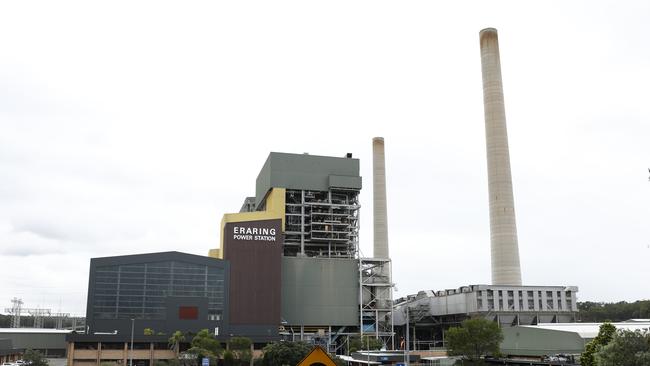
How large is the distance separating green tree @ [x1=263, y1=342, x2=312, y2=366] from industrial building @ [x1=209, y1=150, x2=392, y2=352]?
85.2 ft

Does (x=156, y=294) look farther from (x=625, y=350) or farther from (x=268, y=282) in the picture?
(x=625, y=350)

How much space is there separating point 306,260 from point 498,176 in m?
41.9

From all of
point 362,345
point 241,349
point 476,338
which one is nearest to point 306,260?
point 362,345

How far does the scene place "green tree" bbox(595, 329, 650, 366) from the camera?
51.2 m

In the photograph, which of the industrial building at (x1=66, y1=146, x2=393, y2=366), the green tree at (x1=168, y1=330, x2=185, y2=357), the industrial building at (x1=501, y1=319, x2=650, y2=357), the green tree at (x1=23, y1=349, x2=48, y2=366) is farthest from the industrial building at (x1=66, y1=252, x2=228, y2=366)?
the industrial building at (x1=501, y1=319, x2=650, y2=357)

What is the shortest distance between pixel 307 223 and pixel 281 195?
906 centimetres

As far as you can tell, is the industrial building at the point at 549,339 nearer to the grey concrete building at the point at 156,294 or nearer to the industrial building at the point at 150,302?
the industrial building at the point at 150,302

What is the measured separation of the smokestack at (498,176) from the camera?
389ft

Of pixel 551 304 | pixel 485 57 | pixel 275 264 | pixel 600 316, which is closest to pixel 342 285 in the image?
pixel 275 264

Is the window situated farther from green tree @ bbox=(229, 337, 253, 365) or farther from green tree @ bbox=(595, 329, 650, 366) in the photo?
green tree @ bbox=(595, 329, 650, 366)

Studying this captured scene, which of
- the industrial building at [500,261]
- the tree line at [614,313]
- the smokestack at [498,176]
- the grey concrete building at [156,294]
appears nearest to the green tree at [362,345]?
the industrial building at [500,261]

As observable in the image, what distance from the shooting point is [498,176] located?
120500 mm

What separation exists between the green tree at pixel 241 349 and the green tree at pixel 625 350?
6023 centimetres

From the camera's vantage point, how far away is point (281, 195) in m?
134
